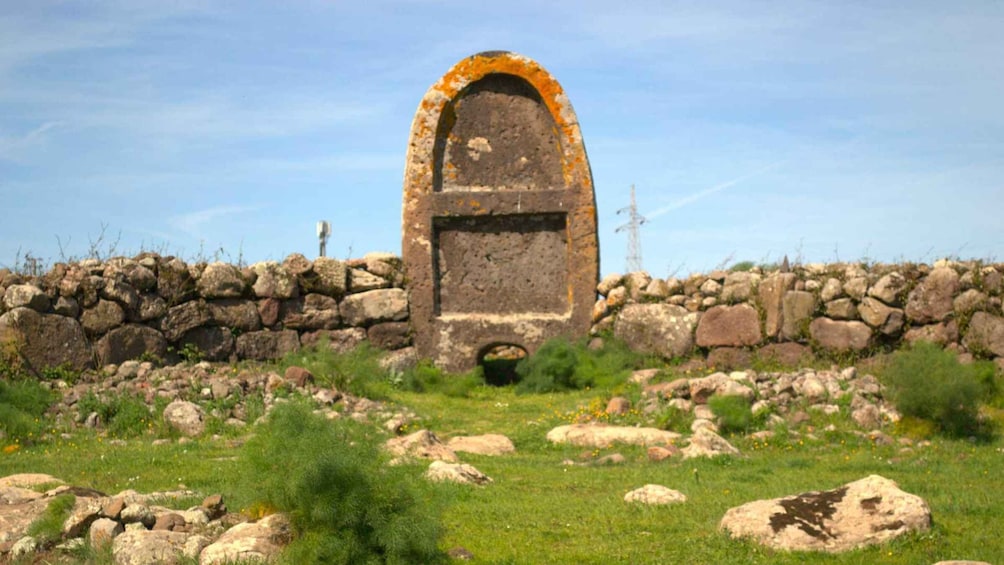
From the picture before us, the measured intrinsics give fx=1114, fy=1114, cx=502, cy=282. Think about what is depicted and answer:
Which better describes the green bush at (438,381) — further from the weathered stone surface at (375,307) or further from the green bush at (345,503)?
the green bush at (345,503)

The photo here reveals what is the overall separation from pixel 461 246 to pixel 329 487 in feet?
34.6

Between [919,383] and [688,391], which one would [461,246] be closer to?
[688,391]

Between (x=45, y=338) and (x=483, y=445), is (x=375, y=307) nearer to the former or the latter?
(x=45, y=338)

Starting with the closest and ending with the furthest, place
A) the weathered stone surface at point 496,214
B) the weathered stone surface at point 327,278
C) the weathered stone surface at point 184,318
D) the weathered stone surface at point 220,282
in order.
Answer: the weathered stone surface at point 184,318, the weathered stone surface at point 220,282, the weathered stone surface at point 327,278, the weathered stone surface at point 496,214

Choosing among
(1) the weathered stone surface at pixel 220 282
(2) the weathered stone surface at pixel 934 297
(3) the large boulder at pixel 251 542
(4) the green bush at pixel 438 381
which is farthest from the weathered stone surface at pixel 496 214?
(3) the large boulder at pixel 251 542

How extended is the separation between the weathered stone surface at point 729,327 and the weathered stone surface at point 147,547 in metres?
9.59

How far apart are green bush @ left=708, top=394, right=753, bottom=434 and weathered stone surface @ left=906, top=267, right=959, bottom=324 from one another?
132 inches

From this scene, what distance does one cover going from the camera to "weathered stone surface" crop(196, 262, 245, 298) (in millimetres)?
14453

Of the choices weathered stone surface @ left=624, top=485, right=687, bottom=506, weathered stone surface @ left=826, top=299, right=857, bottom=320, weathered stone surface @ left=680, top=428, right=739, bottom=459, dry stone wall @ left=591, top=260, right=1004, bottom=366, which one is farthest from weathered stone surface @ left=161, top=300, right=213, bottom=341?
weathered stone surface @ left=624, top=485, right=687, bottom=506

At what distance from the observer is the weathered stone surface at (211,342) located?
14.4 metres

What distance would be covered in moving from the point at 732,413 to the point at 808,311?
3406 millimetres

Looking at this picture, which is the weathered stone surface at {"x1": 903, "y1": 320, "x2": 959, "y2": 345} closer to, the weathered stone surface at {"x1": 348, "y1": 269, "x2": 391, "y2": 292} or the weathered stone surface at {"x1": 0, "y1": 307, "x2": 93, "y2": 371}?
the weathered stone surface at {"x1": 348, "y1": 269, "x2": 391, "y2": 292}

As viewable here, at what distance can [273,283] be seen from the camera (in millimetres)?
14914

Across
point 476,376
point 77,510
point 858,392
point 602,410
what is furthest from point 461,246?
point 77,510
